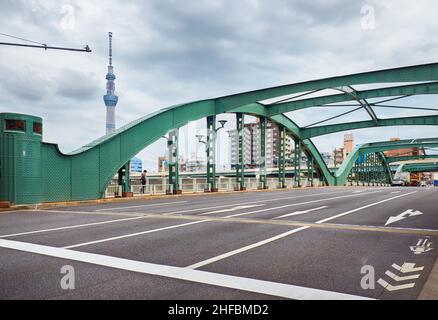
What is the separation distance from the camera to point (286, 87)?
30.1 m

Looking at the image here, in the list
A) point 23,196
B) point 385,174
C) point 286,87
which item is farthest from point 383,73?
point 385,174

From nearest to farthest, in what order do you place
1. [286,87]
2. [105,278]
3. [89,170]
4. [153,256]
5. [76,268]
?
1. [105,278]
2. [76,268]
3. [153,256]
4. [89,170]
5. [286,87]

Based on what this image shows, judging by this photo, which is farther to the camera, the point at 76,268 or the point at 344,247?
the point at 344,247

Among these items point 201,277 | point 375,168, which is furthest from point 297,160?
point 375,168

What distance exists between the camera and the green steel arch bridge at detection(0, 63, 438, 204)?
15969 millimetres

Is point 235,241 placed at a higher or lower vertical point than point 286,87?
lower

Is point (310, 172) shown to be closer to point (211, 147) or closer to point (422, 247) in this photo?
point (211, 147)

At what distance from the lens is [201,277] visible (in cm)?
467

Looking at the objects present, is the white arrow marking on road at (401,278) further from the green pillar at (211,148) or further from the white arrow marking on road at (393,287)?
the green pillar at (211,148)

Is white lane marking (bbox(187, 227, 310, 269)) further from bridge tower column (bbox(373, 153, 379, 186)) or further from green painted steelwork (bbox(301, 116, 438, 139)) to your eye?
bridge tower column (bbox(373, 153, 379, 186))

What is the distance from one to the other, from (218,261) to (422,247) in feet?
13.6

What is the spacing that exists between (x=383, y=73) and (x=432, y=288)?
2457 centimetres

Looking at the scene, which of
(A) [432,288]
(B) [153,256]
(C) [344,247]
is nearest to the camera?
(A) [432,288]
